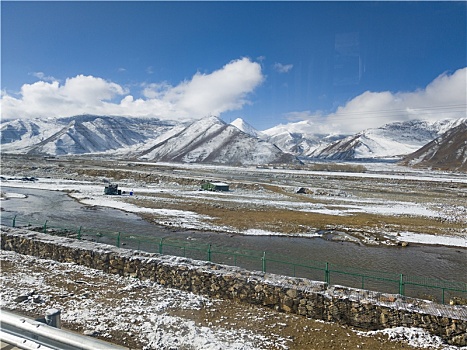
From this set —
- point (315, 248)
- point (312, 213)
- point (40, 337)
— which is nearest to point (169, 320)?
point (40, 337)

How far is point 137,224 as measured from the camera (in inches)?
1182

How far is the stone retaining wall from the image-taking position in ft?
35.8

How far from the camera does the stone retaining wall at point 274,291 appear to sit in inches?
429

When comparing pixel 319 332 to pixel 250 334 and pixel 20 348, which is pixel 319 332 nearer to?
pixel 250 334

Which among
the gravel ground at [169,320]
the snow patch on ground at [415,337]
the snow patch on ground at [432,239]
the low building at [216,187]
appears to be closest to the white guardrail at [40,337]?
the gravel ground at [169,320]

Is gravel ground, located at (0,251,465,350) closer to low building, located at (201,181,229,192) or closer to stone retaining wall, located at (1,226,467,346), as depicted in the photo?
stone retaining wall, located at (1,226,467,346)

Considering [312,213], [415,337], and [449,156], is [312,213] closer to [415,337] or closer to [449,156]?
[415,337]

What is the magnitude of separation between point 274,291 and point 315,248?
38.3ft

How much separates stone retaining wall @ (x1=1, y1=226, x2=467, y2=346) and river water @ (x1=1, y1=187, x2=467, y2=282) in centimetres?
806

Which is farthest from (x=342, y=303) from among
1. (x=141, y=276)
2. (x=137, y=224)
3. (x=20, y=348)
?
(x=137, y=224)

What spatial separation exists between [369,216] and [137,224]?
83.5 feet

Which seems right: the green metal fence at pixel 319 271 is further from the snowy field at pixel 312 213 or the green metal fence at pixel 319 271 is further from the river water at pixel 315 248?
the snowy field at pixel 312 213

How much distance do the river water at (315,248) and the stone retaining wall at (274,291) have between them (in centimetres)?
806

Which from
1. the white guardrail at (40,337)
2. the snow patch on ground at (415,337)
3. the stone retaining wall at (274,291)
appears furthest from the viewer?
the stone retaining wall at (274,291)
